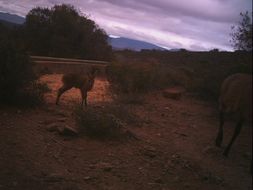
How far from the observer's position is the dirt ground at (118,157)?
23.2 feet

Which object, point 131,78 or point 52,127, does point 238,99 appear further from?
point 131,78

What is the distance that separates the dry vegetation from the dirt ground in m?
0.01

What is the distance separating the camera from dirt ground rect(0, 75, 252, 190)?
7.06 metres

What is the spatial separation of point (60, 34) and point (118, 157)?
2276 cm

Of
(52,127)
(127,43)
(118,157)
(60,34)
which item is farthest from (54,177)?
(127,43)

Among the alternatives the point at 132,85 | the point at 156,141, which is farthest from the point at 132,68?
the point at 156,141

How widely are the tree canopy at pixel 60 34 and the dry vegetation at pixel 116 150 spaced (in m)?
16.7

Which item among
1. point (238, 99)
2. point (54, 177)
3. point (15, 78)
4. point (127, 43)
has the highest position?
point (127, 43)

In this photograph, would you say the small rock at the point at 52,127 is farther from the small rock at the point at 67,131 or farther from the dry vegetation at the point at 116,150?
the small rock at the point at 67,131

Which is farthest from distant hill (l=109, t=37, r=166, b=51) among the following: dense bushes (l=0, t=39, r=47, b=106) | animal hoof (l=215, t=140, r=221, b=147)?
animal hoof (l=215, t=140, r=221, b=147)

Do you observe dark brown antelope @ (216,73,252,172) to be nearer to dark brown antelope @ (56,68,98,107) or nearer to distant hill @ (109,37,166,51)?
dark brown antelope @ (56,68,98,107)

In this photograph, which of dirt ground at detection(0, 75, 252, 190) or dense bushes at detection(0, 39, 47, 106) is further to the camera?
dense bushes at detection(0, 39, 47, 106)

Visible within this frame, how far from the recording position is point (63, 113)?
10922mm

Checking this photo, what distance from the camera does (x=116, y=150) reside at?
870 cm
